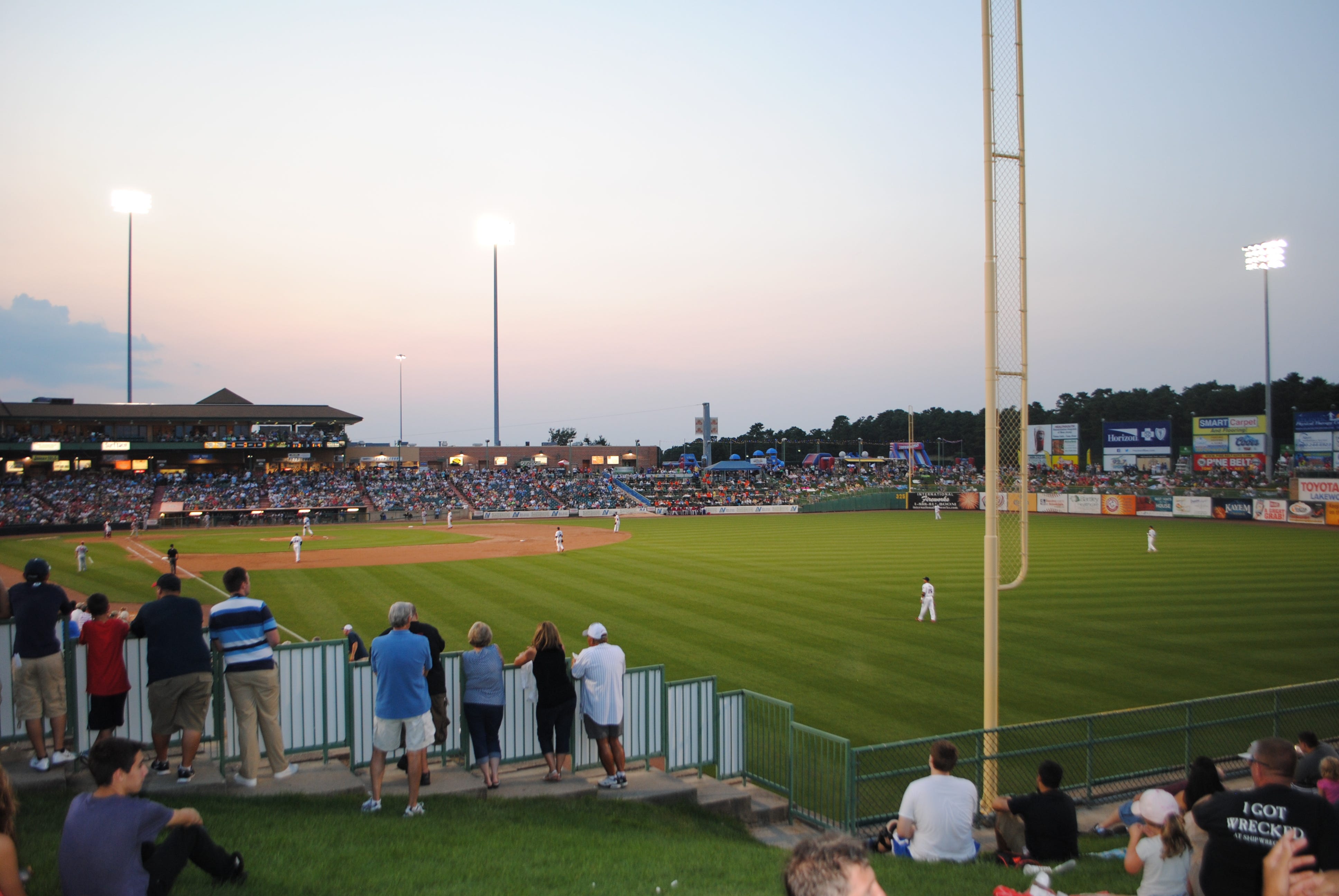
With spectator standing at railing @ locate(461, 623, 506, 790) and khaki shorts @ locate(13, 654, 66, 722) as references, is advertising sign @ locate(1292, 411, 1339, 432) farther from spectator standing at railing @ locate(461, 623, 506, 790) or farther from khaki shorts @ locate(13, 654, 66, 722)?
khaki shorts @ locate(13, 654, 66, 722)

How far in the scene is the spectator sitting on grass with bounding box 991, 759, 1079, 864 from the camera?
682 cm

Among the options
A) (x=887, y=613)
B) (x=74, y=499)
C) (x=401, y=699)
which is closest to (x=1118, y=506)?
(x=887, y=613)

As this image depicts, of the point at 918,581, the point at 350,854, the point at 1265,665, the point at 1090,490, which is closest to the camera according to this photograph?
the point at 350,854

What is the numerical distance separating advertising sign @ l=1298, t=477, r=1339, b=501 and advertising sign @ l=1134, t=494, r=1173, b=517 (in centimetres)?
763

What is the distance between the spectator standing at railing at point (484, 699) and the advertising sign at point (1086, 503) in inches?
2488

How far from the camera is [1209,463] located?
72938 millimetres

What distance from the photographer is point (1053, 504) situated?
65.2 metres

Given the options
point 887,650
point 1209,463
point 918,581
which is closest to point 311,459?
point 918,581

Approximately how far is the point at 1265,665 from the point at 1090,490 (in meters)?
52.8

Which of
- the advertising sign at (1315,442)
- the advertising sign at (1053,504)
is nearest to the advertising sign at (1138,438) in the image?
the advertising sign at (1315,442)

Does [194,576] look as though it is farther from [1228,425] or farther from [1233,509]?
[1228,425]

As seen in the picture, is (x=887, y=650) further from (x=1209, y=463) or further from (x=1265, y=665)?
(x=1209, y=463)

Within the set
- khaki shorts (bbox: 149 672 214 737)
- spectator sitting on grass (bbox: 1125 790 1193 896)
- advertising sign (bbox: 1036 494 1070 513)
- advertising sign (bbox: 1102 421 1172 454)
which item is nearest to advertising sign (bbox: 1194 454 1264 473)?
advertising sign (bbox: 1102 421 1172 454)

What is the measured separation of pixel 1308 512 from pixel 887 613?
44266 mm
